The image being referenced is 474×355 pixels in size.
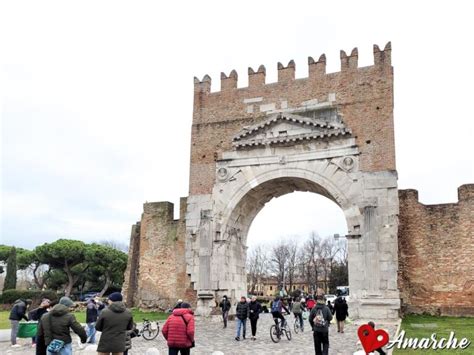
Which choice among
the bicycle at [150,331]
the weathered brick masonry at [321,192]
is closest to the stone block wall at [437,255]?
the weathered brick masonry at [321,192]

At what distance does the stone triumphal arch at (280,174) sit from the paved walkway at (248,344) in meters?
3.20

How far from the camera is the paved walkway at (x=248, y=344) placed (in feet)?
35.2

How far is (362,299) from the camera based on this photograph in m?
16.0

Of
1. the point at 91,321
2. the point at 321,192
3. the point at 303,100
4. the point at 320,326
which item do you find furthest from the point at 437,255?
the point at 91,321

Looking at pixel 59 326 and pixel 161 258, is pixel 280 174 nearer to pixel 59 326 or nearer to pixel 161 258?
pixel 161 258

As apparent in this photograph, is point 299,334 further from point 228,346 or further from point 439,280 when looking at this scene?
point 439,280

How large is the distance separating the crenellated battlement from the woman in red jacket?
13247 millimetres

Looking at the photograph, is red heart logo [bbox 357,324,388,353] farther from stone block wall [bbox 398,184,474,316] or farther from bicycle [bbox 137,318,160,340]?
stone block wall [bbox 398,184,474,316]

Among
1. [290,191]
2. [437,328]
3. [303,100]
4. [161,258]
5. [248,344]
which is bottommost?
[248,344]

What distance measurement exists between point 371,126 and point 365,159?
122 cm

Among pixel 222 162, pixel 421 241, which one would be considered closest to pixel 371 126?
pixel 421 241

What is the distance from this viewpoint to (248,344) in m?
12.1

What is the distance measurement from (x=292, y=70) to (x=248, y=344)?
10977 mm

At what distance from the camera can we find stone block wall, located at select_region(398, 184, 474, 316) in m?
16.7
